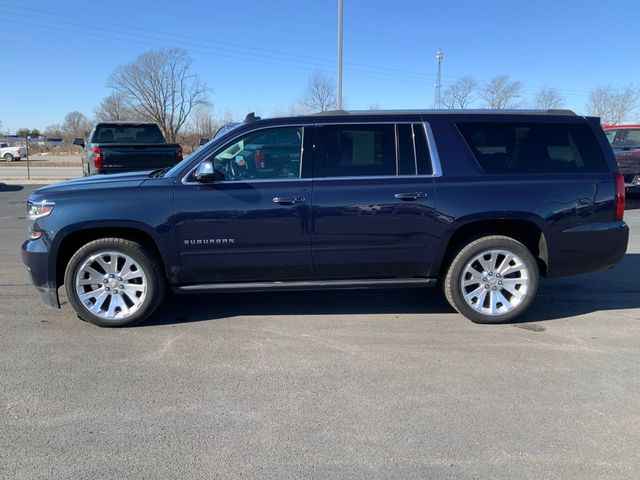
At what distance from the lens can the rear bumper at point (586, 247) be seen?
470 cm

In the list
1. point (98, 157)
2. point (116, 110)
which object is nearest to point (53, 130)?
point (116, 110)

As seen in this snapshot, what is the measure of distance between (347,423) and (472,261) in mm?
2226

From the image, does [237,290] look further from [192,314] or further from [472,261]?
[472,261]

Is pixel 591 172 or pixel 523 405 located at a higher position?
pixel 591 172

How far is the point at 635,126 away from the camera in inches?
544

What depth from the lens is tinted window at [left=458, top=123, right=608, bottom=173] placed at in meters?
4.73

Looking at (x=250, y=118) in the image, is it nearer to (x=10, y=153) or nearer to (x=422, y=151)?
(x=422, y=151)

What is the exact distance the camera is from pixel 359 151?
15.2ft

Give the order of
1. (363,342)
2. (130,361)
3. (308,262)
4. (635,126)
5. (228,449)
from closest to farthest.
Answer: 1. (228,449)
2. (130,361)
3. (363,342)
4. (308,262)
5. (635,126)

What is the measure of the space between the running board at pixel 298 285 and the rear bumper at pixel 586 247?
50.6 inches

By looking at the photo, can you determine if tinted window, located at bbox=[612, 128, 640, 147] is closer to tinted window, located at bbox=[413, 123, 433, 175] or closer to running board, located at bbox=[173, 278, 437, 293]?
tinted window, located at bbox=[413, 123, 433, 175]

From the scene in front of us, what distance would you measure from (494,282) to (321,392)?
2155mm

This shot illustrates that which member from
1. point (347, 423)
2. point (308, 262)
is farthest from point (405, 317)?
point (347, 423)

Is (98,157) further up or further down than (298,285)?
further up
